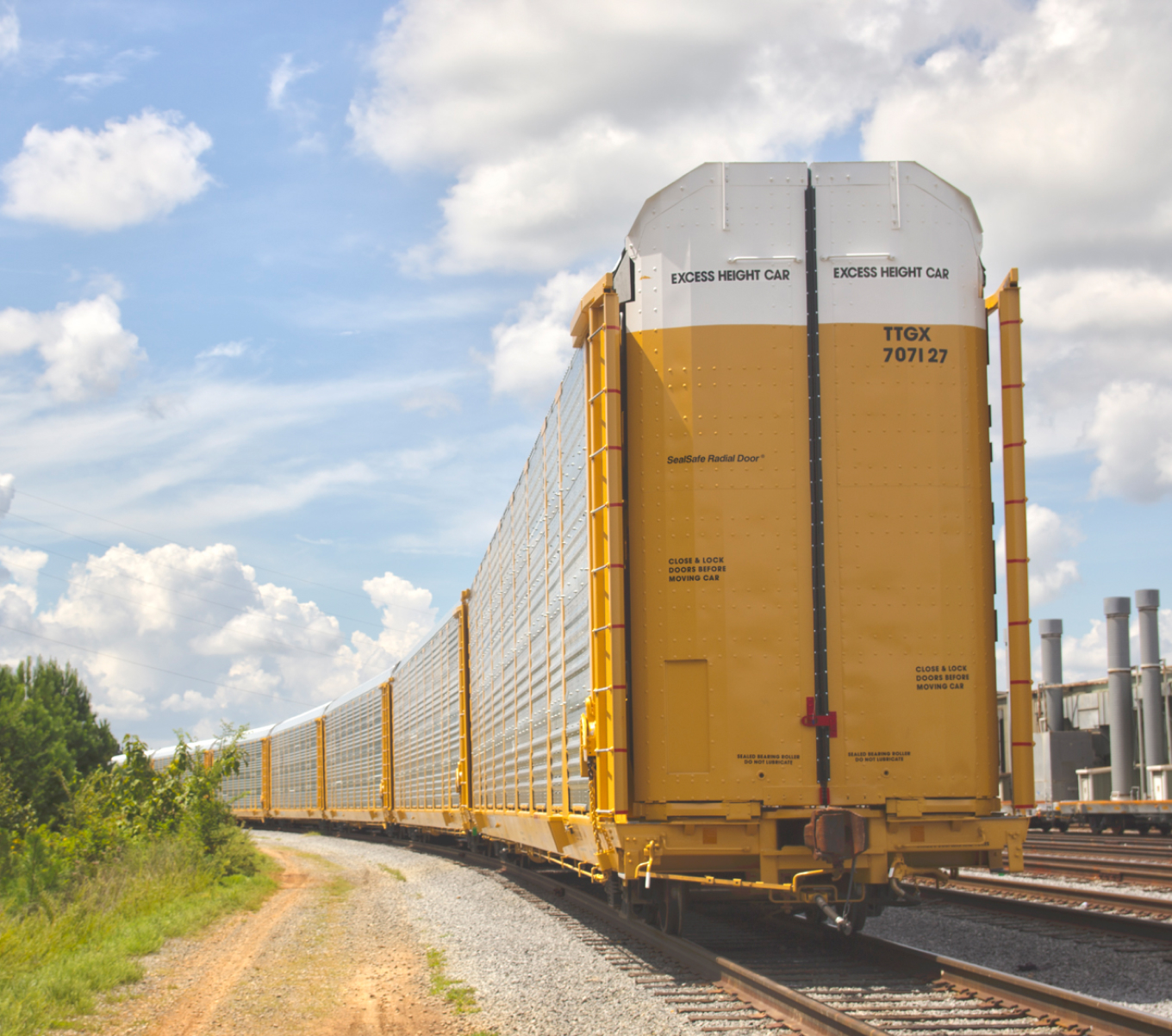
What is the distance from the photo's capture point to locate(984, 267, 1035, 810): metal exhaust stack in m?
7.66

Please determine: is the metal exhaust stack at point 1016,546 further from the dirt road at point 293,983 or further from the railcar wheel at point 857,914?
the dirt road at point 293,983

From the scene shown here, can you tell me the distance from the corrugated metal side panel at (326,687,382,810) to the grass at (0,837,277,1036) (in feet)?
20.2

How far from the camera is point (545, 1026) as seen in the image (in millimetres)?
6602

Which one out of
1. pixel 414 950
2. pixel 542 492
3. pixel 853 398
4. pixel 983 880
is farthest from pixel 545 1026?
pixel 983 880

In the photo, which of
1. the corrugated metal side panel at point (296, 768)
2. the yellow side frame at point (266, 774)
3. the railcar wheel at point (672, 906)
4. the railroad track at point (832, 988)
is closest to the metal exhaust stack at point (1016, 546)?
the railroad track at point (832, 988)

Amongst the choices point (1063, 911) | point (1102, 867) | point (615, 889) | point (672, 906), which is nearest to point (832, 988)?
point (672, 906)

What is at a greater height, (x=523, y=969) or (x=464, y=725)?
(x=464, y=725)

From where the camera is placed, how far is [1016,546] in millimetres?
7770

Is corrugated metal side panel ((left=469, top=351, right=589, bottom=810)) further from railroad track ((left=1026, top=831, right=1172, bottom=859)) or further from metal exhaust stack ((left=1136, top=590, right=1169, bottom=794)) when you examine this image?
metal exhaust stack ((left=1136, top=590, right=1169, bottom=794))

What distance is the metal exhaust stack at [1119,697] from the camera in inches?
1160

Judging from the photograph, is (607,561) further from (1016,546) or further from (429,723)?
(429,723)

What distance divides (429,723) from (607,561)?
14.0 m

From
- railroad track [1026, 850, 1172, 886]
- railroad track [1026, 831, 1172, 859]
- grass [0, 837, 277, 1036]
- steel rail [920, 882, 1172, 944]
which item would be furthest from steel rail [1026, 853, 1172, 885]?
grass [0, 837, 277, 1036]

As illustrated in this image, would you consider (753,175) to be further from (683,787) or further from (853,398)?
(683,787)
